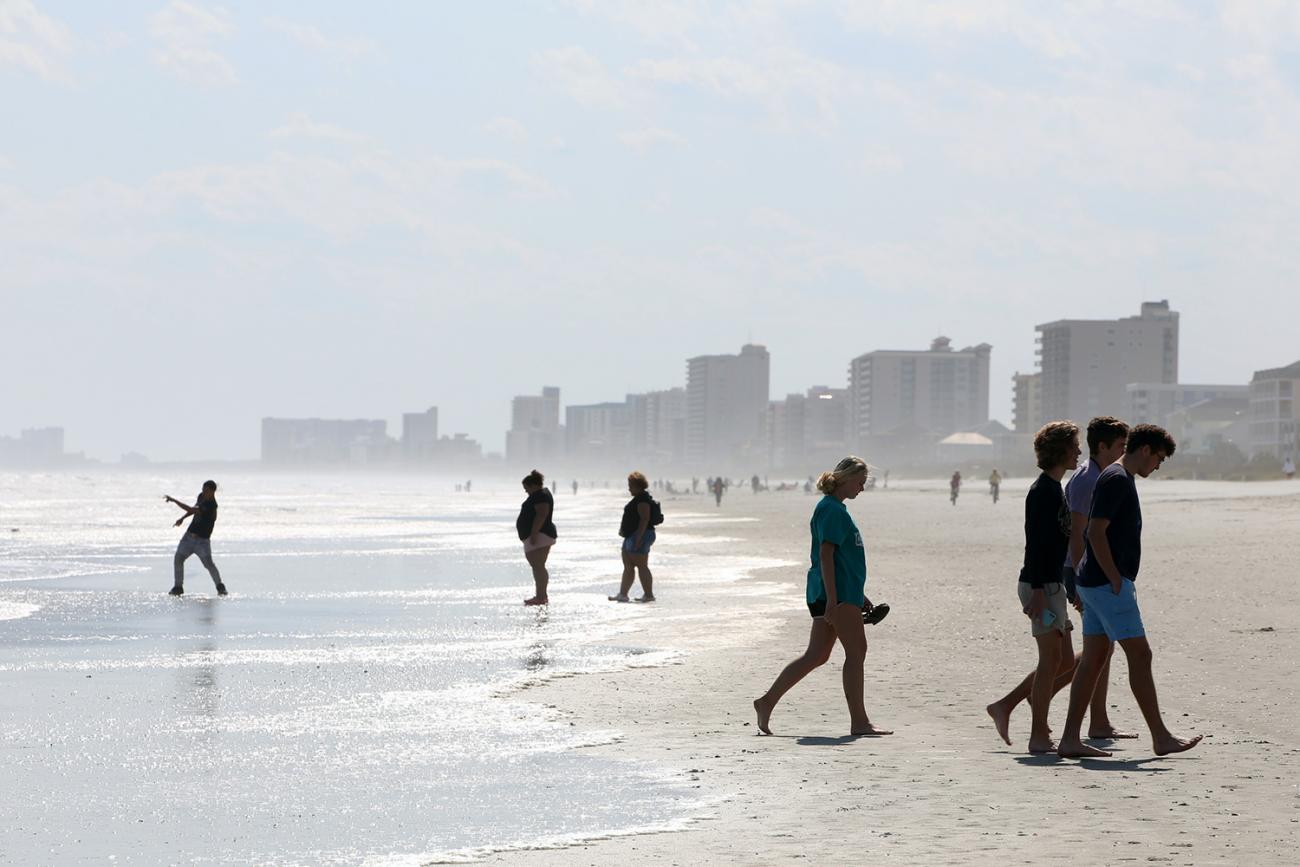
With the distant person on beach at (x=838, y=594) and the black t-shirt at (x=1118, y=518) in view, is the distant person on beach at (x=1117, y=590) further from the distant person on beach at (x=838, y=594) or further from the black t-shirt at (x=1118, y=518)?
the distant person on beach at (x=838, y=594)

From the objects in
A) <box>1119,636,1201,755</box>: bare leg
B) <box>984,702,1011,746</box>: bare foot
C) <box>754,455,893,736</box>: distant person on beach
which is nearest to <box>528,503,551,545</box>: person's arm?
<box>754,455,893,736</box>: distant person on beach

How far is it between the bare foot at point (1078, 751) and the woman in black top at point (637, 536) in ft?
36.5

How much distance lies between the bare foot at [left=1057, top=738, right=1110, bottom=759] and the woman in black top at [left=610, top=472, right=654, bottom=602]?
11.1m

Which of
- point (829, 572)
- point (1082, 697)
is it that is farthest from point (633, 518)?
point (1082, 697)

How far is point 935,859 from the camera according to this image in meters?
6.03

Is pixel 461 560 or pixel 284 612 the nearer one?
pixel 284 612

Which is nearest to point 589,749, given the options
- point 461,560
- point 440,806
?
point 440,806

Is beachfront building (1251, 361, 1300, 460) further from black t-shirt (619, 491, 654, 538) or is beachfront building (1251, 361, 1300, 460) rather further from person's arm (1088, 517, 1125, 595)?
person's arm (1088, 517, 1125, 595)

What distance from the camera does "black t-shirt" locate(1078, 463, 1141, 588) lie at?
7812 millimetres

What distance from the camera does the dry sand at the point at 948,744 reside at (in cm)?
633

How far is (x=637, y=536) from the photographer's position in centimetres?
1933

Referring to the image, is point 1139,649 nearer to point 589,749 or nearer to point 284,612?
point 589,749

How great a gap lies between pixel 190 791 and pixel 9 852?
1.39m

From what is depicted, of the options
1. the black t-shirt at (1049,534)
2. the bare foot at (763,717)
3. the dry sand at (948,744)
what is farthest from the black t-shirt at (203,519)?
the black t-shirt at (1049,534)
